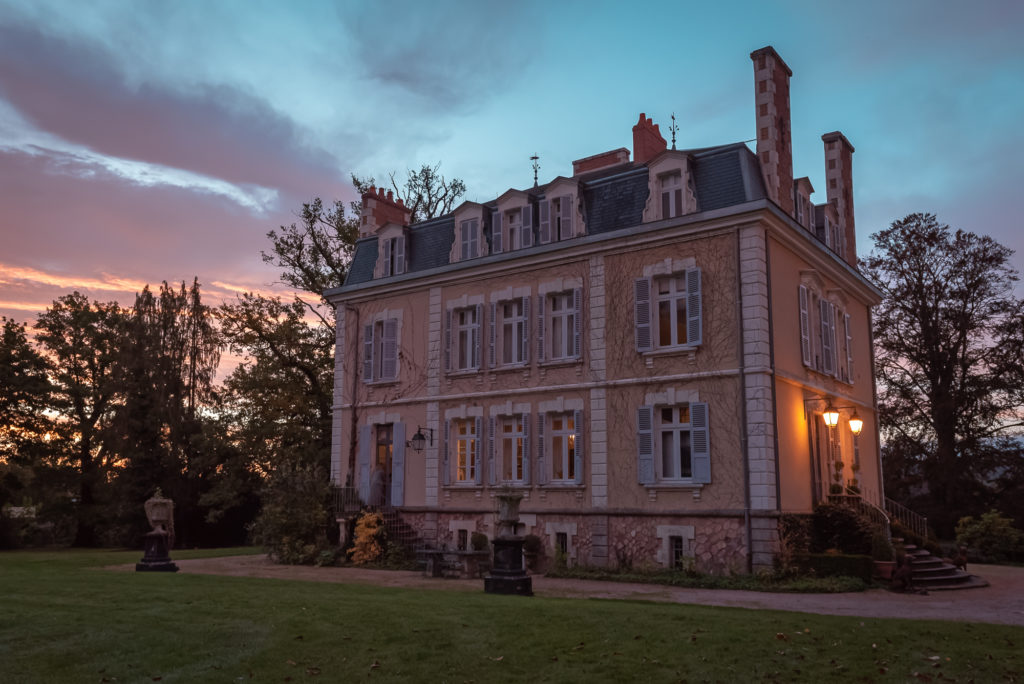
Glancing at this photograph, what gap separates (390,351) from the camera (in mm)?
24266

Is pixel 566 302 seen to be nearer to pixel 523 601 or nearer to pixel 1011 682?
pixel 523 601

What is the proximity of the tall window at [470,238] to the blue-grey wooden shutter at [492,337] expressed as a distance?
1.71 metres

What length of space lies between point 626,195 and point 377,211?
10141 millimetres

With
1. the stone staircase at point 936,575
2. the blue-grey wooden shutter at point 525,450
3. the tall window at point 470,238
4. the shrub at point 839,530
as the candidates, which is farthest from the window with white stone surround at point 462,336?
the stone staircase at point 936,575

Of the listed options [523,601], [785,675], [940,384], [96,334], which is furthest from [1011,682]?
[96,334]

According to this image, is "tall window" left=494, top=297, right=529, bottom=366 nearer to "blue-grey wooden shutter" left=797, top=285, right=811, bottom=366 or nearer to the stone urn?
"blue-grey wooden shutter" left=797, top=285, right=811, bottom=366

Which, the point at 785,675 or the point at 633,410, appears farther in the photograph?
the point at 633,410

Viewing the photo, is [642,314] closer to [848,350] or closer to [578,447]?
[578,447]

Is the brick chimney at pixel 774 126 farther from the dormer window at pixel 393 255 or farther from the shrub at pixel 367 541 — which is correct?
the shrub at pixel 367 541

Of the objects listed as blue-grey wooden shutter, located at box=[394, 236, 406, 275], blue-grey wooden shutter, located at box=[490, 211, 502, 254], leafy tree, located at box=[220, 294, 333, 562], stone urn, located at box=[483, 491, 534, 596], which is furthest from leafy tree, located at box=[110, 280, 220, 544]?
stone urn, located at box=[483, 491, 534, 596]

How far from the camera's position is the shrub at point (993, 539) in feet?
78.3

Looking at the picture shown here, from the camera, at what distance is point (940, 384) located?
31828 mm

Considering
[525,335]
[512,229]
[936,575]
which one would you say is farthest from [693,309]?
[936,575]

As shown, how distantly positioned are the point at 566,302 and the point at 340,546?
856 cm
